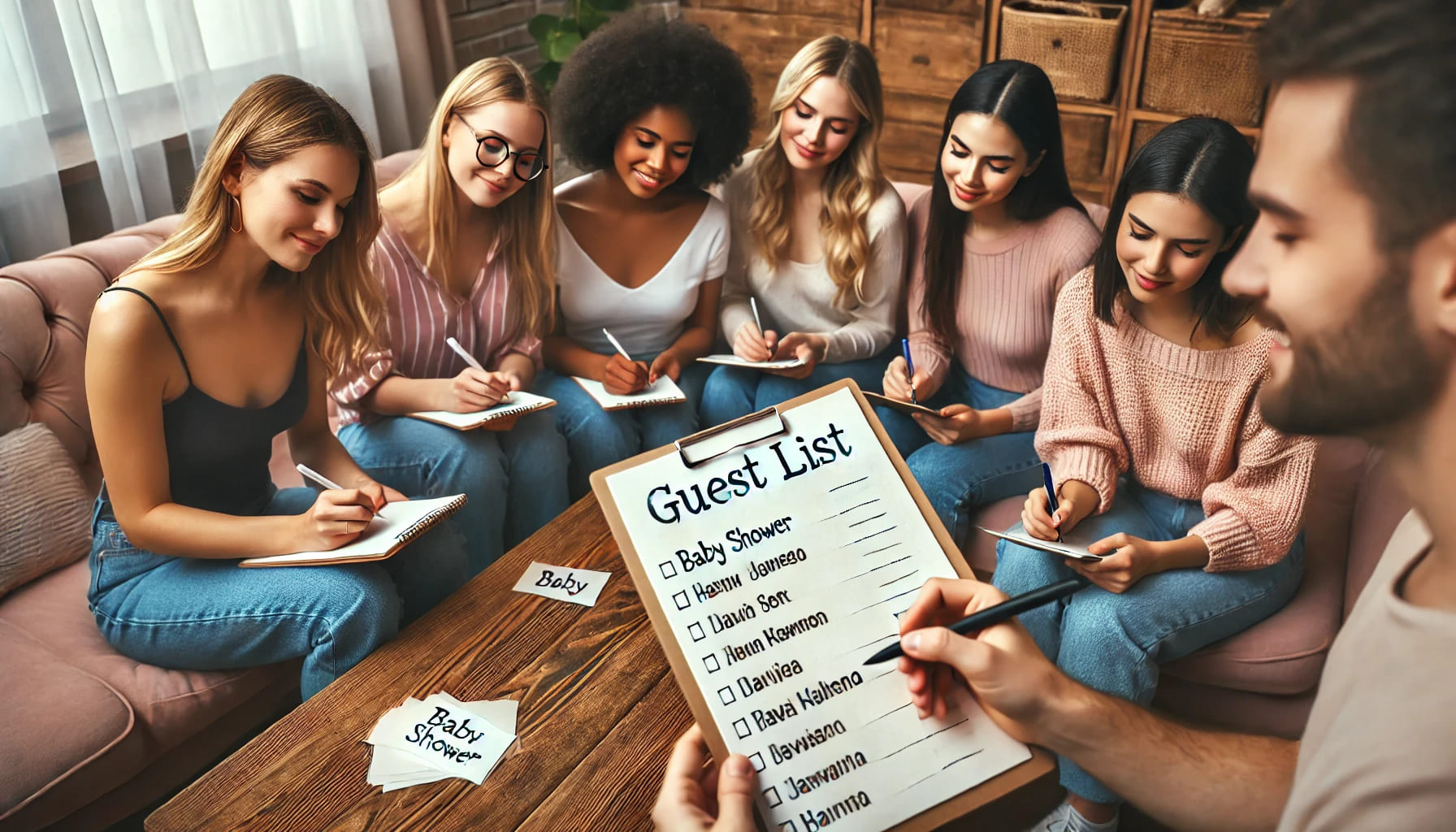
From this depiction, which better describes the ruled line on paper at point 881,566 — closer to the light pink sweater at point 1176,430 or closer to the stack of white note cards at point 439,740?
the stack of white note cards at point 439,740

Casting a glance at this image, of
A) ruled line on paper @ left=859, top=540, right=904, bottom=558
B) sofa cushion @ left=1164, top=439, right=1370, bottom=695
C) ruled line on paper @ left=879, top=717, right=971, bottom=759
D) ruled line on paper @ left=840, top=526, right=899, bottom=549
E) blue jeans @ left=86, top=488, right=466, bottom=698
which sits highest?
ruled line on paper @ left=840, top=526, right=899, bottom=549

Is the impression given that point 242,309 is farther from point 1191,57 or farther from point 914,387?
point 1191,57

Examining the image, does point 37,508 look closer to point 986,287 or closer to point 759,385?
point 759,385

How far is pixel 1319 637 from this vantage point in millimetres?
1430

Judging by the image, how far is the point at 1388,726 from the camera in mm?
593

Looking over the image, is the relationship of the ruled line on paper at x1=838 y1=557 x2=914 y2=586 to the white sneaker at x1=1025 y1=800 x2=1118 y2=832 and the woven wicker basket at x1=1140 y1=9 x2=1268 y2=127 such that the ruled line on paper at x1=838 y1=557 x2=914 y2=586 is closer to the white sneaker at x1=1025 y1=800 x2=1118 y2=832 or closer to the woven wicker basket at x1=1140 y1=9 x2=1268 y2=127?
the white sneaker at x1=1025 y1=800 x2=1118 y2=832

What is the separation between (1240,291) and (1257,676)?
969mm

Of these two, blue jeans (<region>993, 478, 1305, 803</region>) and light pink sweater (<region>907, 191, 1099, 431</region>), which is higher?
light pink sweater (<region>907, 191, 1099, 431</region>)

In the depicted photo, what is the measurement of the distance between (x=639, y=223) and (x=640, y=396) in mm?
461

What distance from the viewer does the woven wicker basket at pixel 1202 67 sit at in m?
3.04

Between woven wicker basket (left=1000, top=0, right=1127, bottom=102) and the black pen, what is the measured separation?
9.40 ft

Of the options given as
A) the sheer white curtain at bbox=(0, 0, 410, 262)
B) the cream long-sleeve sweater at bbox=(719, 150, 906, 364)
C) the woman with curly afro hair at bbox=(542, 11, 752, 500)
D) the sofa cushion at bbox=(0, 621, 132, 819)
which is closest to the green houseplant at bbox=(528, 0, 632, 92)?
the sheer white curtain at bbox=(0, 0, 410, 262)

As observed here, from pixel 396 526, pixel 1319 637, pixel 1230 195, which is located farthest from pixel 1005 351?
pixel 396 526

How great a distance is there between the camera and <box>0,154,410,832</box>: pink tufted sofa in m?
1.28
